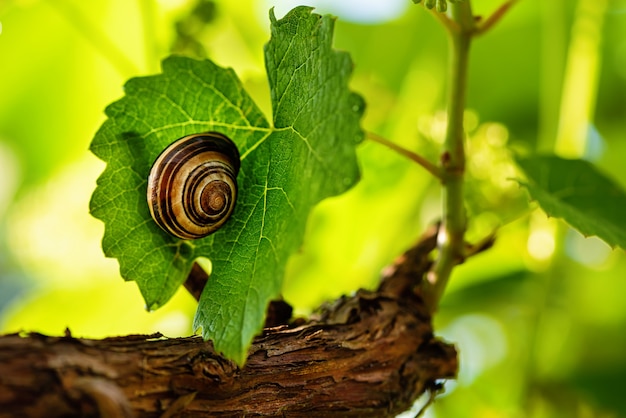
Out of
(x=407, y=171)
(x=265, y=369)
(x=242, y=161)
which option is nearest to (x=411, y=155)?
(x=242, y=161)

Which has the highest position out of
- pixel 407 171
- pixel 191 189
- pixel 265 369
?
pixel 407 171

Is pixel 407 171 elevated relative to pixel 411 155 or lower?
elevated

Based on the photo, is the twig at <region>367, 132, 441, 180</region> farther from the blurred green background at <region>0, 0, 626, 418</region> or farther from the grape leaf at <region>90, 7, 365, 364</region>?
the blurred green background at <region>0, 0, 626, 418</region>

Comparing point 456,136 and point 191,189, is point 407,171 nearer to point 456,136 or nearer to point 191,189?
point 456,136

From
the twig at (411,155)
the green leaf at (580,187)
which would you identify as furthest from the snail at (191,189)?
the green leaf at (580,187)

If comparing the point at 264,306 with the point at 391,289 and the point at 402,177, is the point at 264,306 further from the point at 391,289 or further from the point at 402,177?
the point at 402,177

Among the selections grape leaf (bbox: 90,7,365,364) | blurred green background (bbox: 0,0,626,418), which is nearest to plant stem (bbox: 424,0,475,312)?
grape leaf (bbox: 90,7,365,364)
